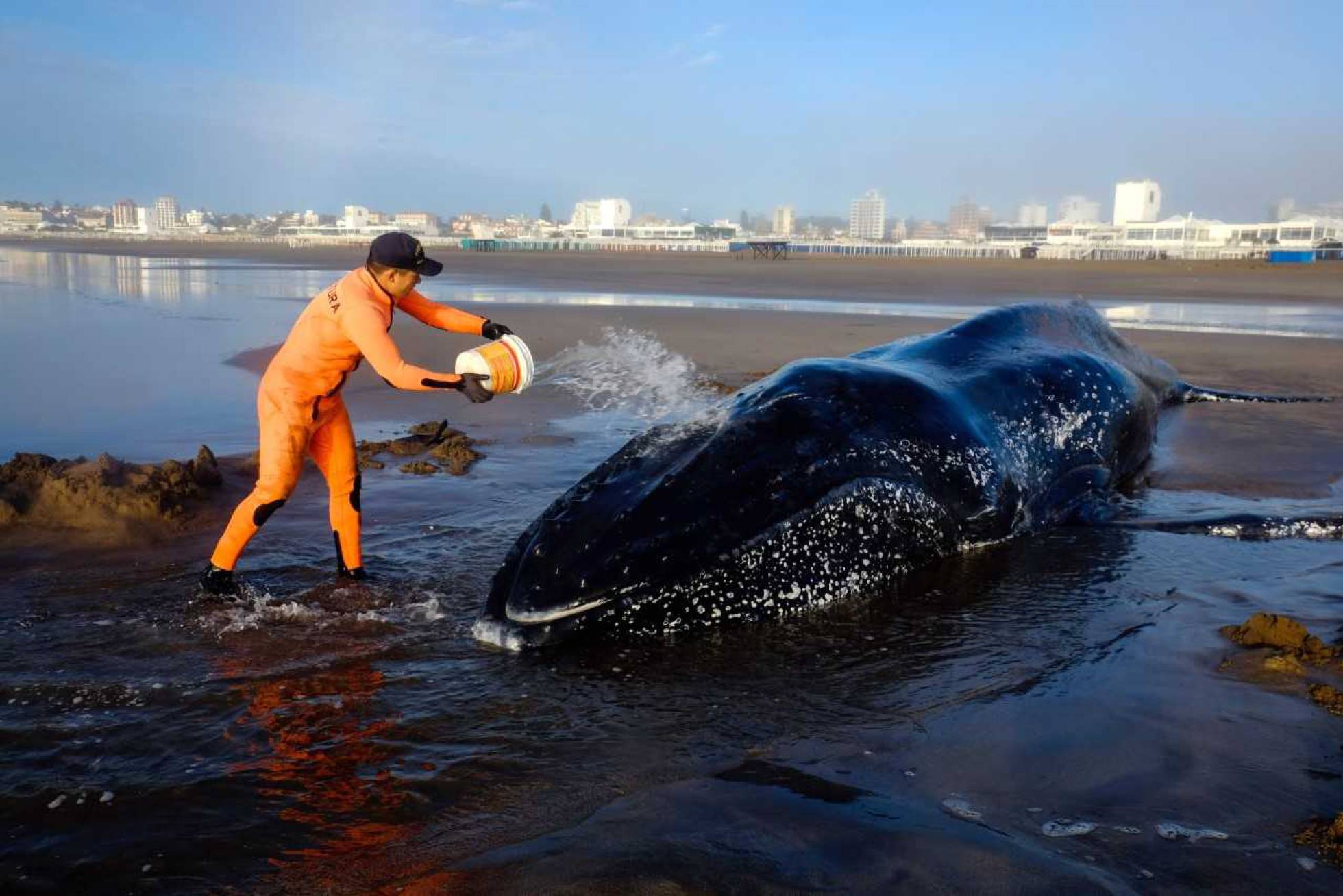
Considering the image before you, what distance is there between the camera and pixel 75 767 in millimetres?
3355

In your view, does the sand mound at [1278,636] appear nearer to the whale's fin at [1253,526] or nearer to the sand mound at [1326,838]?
the sand mound at [1326,838]

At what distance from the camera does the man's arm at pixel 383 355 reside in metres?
5.01

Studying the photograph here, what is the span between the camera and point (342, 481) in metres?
5.72

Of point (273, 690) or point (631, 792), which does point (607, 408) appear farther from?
point (631, 792)

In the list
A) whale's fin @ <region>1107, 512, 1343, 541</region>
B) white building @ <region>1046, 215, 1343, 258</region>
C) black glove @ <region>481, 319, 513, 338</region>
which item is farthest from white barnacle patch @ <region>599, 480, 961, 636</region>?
white building @ <region>1046, 215, 1343, 258</region>

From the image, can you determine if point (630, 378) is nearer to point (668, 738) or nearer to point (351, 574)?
point (351, 574)

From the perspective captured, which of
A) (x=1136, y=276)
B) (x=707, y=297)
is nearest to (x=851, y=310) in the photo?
(x=707, y=297)

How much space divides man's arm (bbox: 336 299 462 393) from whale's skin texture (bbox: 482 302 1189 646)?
36.1 inches

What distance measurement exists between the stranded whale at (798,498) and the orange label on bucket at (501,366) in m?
0.70

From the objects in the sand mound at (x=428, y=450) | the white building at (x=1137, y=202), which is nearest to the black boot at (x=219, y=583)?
the sand mound at (x=428, y=450)

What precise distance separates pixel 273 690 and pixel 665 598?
5.26 feet

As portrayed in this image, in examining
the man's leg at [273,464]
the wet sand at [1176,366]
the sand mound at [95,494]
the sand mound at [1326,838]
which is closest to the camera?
the sand mound at [1326,838]

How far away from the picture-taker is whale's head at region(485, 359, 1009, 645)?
4.29 metres

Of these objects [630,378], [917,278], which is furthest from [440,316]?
[917,278]
